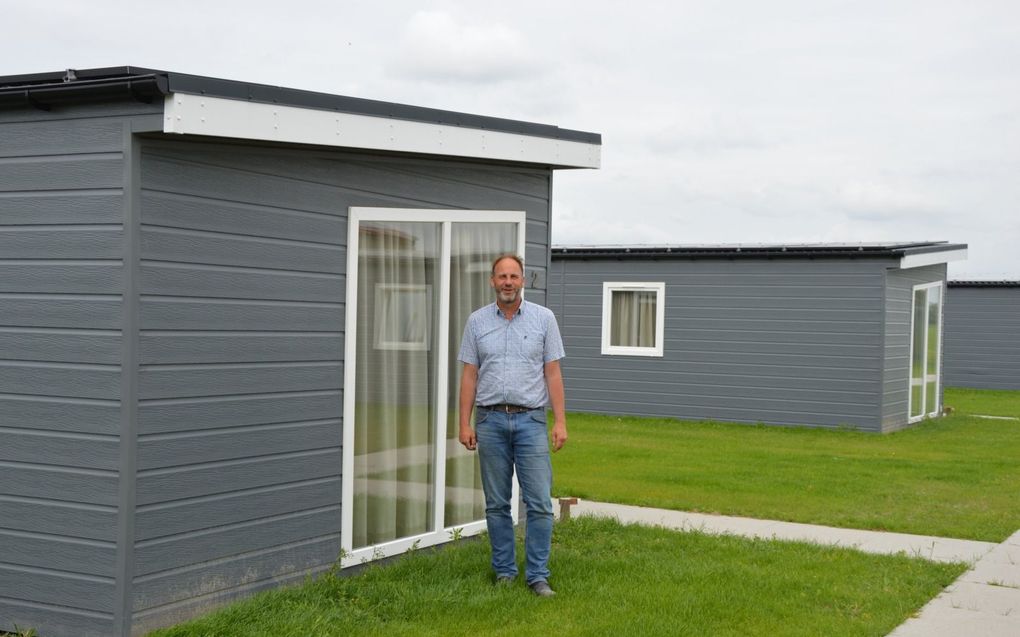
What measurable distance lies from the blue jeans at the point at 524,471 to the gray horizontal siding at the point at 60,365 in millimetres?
2024

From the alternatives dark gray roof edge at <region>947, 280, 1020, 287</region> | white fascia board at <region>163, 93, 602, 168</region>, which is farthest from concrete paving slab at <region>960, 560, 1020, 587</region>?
dark gray roof edge at <region>947, 280, 1020, 287</region>

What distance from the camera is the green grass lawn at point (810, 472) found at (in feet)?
31.3

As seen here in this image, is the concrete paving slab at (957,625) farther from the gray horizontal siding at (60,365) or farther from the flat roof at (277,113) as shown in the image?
the gray horizontal siding at (60,365)

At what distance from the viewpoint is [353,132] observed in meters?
6.21

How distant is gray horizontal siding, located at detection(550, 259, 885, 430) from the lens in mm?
16562

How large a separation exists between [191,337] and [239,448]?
25.0 inches

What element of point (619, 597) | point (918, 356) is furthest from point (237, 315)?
point (918, 356)

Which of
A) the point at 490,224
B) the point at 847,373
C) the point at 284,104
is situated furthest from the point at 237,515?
the point at 847,373

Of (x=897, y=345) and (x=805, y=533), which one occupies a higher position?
(x=897, y=345)

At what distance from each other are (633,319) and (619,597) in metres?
12.2

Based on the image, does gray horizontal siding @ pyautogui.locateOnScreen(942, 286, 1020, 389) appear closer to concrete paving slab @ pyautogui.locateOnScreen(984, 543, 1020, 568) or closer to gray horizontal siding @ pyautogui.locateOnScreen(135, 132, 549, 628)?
concrete paving slab @ pyautogui.locateOnScreen(984, 543, 1020, 568)

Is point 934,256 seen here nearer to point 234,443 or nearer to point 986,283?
point 986,283

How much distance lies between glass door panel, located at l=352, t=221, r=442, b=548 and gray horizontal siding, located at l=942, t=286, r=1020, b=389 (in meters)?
21.5

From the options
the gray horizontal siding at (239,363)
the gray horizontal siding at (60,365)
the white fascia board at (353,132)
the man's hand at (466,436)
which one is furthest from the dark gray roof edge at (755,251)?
the gray horizontal siding at (60,365)
